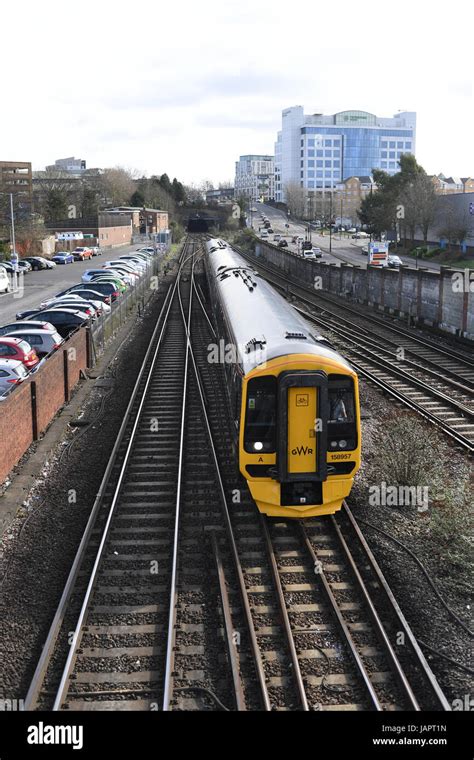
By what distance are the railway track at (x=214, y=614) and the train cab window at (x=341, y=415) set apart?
1.37 meters

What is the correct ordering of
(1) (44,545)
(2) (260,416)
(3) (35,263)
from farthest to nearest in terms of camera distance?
(3) (35,263), (1) (44,545), (2) (260,416)

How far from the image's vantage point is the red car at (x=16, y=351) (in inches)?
753

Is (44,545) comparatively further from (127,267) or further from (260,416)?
(127,267)

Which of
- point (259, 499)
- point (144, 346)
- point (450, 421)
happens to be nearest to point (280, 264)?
point (144, 346)

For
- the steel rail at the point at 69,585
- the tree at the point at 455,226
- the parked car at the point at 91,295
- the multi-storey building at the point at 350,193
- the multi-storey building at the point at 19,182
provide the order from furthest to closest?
Answer: the multi-storey building at the point at 350,193, the multi-storey building at the point at 19,182, the tree at the point at 455,226, the parked car at the point at 91,295, the steel rail at the point at 69,585

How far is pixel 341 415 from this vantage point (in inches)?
404

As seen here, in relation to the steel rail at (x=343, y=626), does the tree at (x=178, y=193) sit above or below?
above

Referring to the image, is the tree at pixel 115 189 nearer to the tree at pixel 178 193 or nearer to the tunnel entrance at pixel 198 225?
the tunnel entrance at pixel 198 225

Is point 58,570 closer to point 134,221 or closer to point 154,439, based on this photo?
point 154,439

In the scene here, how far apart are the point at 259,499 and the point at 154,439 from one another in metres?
5.20

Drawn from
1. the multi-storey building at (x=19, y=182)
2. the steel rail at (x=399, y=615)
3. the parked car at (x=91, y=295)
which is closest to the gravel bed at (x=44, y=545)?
the steel rail at (x=399, y=615)

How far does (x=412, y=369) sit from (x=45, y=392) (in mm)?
11219

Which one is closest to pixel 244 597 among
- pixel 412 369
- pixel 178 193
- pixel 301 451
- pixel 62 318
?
pixel 301 451

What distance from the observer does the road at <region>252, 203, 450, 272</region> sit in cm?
6469
